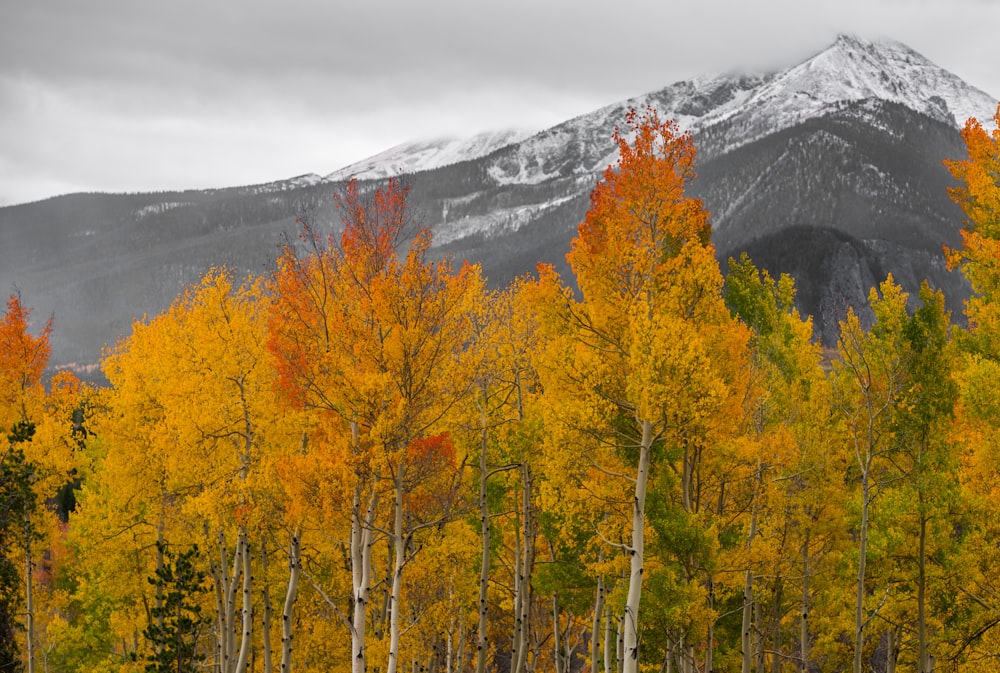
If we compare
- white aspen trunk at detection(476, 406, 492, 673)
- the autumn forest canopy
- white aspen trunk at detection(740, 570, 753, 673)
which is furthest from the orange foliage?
white aspen trunk at detection(740, 570, 753, 673)

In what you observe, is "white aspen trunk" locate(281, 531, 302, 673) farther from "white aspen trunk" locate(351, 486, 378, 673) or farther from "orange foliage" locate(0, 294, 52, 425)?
"orange foliage" locate(0, 294, 52, 425)

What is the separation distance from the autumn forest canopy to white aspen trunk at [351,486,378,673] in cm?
6

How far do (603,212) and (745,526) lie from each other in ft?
26.5

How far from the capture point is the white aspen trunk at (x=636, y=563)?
464 inches

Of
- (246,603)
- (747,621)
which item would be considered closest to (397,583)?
(246,603)

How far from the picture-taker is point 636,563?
12.2m

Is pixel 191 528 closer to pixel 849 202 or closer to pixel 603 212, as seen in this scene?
pixel 603 212

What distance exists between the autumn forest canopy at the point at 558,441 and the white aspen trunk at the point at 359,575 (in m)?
0.06

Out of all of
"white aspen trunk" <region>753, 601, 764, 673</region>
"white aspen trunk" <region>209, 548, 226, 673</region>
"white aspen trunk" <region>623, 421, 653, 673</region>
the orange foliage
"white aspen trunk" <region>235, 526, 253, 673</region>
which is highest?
the orange foliage

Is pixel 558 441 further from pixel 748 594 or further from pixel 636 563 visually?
pixel 748 594

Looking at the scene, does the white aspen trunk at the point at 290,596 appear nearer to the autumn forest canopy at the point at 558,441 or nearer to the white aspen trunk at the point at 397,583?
the autumn forest canopy at the point at 558,441

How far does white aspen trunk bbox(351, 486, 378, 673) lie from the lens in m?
12.7

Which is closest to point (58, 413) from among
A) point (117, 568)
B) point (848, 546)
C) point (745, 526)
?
point (117, 568)

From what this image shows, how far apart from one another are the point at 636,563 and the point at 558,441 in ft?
7.26
